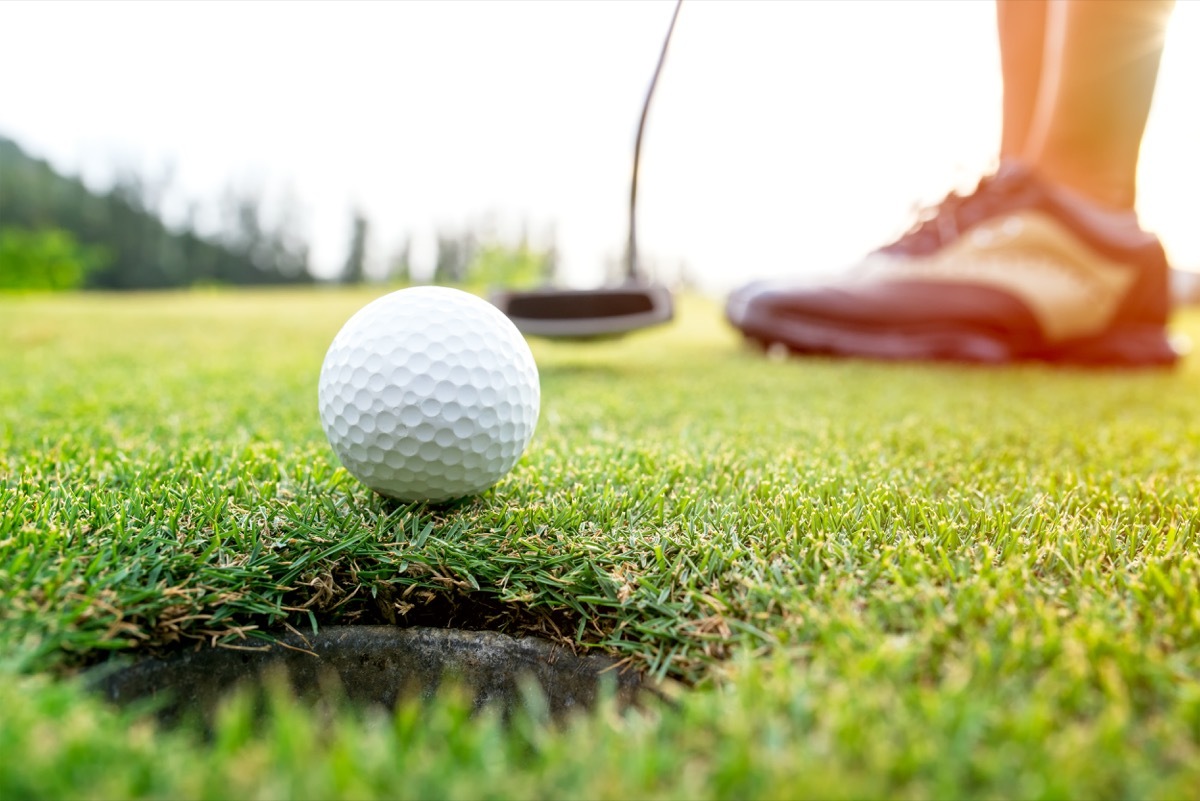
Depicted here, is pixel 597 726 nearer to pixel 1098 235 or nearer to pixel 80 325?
pixel 1098 235

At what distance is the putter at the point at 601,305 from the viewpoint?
326 centimetres

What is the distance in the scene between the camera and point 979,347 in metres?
3.81

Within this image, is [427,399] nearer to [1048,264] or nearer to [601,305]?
[601,305]

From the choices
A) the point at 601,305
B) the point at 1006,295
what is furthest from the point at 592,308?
the point at 1006,295

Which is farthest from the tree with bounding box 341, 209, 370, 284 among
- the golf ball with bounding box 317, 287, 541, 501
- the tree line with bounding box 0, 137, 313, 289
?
the golf ball with bounding box 317, 287, 541, 501

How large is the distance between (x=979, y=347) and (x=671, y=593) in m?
3.23

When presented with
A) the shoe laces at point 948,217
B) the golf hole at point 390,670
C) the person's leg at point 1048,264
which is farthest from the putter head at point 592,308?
the golf hole at point 390,670

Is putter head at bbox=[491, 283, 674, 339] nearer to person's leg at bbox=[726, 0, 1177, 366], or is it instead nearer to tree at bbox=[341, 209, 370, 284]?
person's leg at bbox=[726, 0, 1177, 366]

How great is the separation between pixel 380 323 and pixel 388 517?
0.37 meters

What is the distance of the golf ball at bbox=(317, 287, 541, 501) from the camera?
136 cm

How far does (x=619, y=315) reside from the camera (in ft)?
11.7

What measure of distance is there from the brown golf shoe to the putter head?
0.99 meters

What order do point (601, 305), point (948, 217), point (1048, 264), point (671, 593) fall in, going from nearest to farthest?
1. point (671, 593)
2. point (601, 305)
3. point (1048, 264)
4. point (948, 217)

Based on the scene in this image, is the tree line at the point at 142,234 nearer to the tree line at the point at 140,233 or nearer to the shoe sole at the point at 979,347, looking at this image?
the tree line at the point at 140,233
